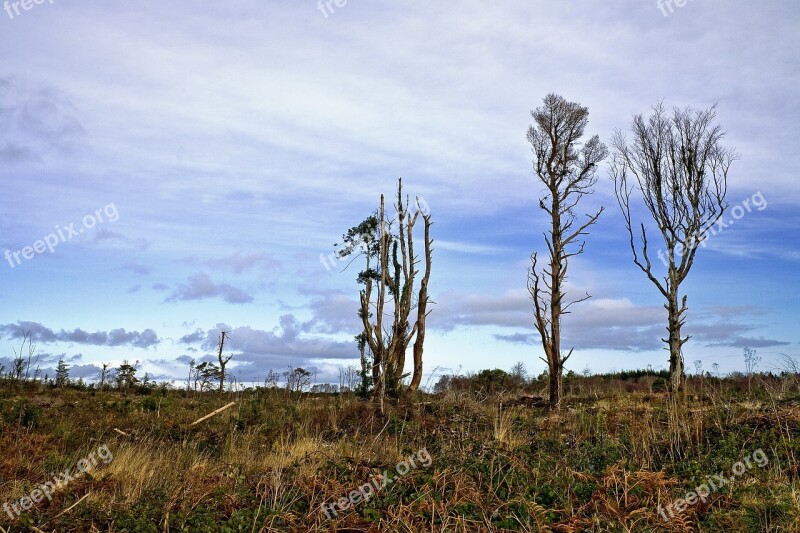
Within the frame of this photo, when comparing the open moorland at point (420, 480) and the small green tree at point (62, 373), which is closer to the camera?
the open moorland at point (420, 480)

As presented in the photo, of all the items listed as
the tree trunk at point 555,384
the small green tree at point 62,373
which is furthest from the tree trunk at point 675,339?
the small green tree at point 62,373

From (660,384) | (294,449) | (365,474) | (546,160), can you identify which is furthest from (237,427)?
(660,384)

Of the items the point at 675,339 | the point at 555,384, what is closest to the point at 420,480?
the point at 555,384

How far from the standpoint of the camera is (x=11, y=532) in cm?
616

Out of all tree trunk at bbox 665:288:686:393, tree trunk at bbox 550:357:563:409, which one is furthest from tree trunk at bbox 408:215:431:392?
tree trunk at bbox 665:288:686:393

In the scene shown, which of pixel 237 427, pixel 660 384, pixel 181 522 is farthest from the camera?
pixel 660 384

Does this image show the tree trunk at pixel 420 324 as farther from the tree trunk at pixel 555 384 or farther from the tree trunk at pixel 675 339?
the tree trunk at pixel 675 339

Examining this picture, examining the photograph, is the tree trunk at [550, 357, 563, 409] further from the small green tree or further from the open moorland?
the small green tree

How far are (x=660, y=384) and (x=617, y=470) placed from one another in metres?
17.9

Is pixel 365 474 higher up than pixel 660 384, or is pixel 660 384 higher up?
pixel 660 384

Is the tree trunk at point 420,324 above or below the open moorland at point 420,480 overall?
above

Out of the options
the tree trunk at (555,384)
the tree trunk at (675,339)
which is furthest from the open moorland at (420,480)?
the tree trunk at (675,339)

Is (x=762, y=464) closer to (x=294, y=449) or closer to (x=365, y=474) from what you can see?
(x=365, y=474)

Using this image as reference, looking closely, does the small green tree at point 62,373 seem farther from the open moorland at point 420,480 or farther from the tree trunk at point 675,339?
the tree trunk at point 675,339
